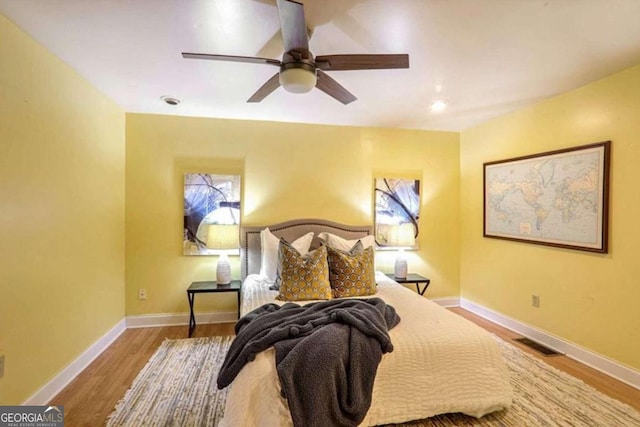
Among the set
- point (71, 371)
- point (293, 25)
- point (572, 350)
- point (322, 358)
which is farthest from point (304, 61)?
point (572, 350)

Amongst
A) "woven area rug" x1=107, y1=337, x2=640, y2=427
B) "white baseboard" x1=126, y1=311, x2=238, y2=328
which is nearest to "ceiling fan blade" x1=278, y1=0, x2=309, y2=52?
"woven area rug" x1=107, y1=337, x2=640, y2=427

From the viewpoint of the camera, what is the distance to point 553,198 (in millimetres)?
2877

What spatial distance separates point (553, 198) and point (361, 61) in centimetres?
247

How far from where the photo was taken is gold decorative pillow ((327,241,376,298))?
2.70 meters

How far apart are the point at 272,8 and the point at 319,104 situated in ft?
4.80

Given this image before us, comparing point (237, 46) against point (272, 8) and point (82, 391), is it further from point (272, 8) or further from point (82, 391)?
point (82, 391)

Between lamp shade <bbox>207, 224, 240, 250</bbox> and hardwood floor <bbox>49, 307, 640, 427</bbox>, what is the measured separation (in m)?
0.95

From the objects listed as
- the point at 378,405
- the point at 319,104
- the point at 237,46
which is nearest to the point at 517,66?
the point at 319,104

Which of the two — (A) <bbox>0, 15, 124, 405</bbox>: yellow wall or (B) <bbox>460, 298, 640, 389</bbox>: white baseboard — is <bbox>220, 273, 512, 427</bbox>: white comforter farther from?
(A) <bbox>0, 15, 124, 405</bbox>: yellow wall

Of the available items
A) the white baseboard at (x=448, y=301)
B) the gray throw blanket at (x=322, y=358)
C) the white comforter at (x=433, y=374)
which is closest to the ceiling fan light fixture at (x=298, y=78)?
the gray throw blanket at (x=322, y=358)

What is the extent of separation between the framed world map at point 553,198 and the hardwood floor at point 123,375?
1.04m

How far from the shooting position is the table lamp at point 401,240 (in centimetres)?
362

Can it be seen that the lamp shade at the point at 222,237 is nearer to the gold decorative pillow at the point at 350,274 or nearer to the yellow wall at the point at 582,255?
the gold decorative pillow at the point at 350,274

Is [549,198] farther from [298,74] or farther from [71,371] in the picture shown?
[71,371]
